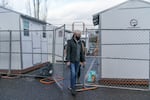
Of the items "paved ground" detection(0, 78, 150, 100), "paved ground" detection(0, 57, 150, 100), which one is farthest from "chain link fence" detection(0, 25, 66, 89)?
"paved ground" detection(0, 78, 150, 100)

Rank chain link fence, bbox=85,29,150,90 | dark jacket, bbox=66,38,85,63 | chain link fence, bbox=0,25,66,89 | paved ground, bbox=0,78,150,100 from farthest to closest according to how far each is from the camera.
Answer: chain link fence, bbox=0,25,66,89
chain link fence, bbox=85,29,150,90
dark jacket, bbox=66,38,85,63
paved ground, bbox=0,78,150,100

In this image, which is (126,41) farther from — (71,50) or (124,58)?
(71,50)

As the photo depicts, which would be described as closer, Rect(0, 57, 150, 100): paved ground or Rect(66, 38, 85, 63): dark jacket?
Rect(0, 57, 150, 100): paved ground

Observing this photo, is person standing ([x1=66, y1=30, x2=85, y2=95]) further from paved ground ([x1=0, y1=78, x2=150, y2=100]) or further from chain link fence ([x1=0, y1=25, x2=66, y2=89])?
chain link fence ([x1=0, y1=25, x2=66, y2=89])

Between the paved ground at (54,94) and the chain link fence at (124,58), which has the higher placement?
the chain link fence at (124,58)

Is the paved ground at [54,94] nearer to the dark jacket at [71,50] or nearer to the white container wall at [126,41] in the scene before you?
the white container wall at [126,41]

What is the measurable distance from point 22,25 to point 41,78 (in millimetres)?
2852

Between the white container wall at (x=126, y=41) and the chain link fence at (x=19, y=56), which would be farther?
the chain link fence at (x=19, y=56)

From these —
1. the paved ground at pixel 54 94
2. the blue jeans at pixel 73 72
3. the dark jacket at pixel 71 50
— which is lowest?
the paved ground at pixel 54 94

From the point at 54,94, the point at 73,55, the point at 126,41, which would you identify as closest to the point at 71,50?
the point at 73,55

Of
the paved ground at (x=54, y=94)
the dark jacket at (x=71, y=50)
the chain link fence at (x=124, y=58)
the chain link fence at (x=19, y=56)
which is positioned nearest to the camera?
the paved ground at (x=54, y=94)

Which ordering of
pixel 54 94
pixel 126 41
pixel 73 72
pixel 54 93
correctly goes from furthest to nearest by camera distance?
pixel 126 41 → pixel 54 93 → pixel 54 94 → pixel 73 72

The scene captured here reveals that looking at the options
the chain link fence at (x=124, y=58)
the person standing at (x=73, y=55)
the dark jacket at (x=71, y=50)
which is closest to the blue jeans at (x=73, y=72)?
the person standing at (x=73, y=55)

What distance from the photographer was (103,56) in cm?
714
